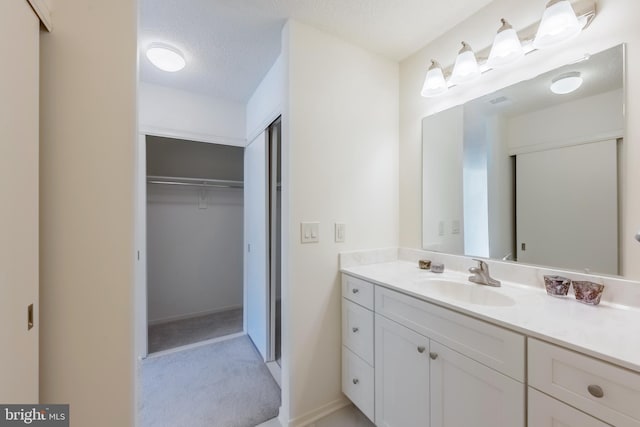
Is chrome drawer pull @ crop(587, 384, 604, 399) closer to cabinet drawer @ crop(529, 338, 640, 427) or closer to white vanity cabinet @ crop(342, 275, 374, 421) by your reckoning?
cabinet drawer @ crop(529, 338, 640, 427)

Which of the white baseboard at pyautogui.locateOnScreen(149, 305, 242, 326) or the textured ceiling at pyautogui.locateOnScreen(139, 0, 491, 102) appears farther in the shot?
the white baseboard at pyautogui.locateOnScreen(149, 305, 242, 326)

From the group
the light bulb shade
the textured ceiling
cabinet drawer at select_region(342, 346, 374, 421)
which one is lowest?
cabinet drawer at select_region(342, 346, 374, 421)

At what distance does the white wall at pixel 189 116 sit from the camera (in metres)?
2.20

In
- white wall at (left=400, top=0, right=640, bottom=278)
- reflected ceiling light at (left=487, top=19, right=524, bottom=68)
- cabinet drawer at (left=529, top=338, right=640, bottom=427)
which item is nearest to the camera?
cabinet drawer at (left=529, top=338, right=640, bottom=427)

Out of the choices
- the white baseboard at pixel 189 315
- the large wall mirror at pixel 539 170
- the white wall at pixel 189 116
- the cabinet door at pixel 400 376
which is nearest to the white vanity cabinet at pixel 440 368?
the cabinet door at pixel 400 376

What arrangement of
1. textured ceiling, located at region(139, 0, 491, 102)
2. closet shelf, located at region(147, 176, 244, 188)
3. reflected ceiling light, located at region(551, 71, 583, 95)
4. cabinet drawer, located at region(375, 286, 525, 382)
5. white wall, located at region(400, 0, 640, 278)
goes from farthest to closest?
closet shelf, located at region(147, 176, 244, 188)
textured ceiling, located at region(139, 0, 491, 102)
reflected ceiling light, located at region(551, 71, 583, 95)
white wall, located at region(400, 0, 640, 278)
cabinet drawer, located at region(375, 286, 525, 382)

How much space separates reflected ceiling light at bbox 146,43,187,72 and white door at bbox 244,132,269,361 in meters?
0.78

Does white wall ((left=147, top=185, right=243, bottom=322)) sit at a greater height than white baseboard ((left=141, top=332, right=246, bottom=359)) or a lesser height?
greater

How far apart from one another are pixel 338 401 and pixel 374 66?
2366 mm

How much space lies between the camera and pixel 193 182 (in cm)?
296

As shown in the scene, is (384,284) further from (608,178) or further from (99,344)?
(99,344)

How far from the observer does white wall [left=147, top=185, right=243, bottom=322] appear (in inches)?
114

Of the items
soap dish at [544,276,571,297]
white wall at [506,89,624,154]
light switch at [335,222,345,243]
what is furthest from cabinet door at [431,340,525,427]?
white wall at [506,89,624,154]

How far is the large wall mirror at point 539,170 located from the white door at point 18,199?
1.93 m
